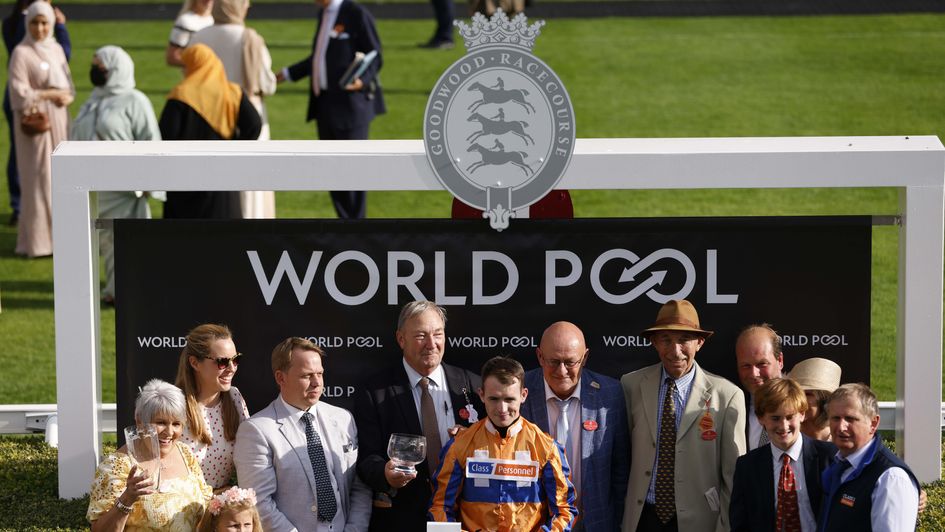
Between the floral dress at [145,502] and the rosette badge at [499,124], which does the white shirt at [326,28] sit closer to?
the rosette badge at [499,124]

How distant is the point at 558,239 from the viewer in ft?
24.7

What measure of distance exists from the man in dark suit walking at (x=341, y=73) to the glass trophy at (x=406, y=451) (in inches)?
251

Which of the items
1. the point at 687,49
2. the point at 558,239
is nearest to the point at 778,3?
the point at 687,49

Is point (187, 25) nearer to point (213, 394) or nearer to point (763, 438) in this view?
point (213, 394)

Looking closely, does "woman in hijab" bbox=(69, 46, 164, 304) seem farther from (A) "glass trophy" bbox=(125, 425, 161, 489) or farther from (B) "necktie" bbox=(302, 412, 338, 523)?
(A) "glass trophy" bbox=(125, 425, 161, 489)

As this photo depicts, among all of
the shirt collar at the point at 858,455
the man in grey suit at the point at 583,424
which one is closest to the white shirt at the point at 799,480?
the shirt collar at the point at 858,455

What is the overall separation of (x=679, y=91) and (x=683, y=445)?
12.7 m

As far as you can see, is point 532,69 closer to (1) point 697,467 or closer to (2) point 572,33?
(1) point 697,467

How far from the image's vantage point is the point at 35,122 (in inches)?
508

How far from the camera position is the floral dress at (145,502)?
21.9 ft

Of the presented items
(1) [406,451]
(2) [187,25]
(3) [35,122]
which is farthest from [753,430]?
(3) [35,122]

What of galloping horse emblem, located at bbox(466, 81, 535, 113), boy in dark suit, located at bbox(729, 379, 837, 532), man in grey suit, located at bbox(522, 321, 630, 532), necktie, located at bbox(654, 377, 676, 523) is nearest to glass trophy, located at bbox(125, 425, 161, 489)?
man in grey suit, located at bbox(522, 321, 630, 532)

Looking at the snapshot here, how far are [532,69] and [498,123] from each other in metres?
0.31

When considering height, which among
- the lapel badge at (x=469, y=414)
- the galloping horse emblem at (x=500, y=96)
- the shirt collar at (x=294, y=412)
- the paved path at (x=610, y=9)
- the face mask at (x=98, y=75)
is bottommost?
the lapel badge at (x=469, y=414)
